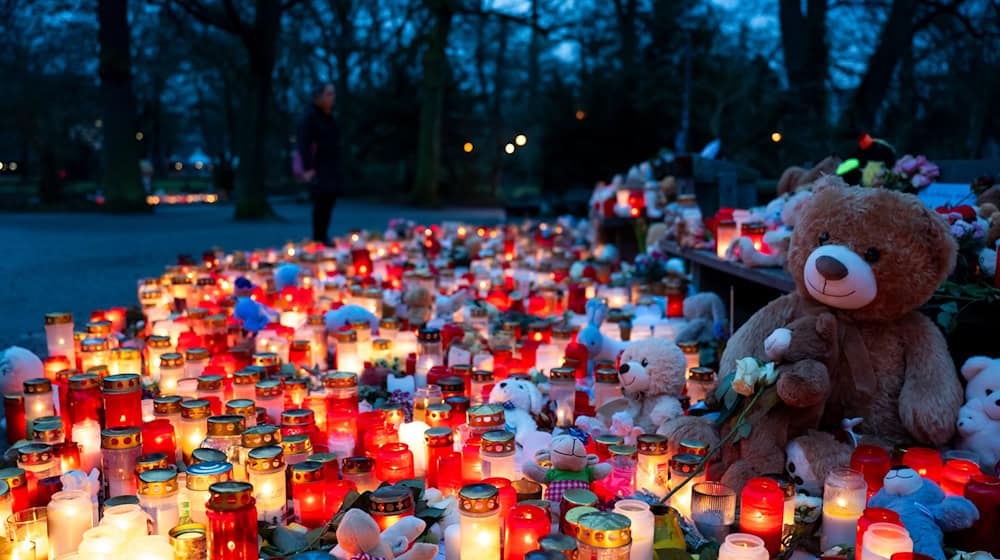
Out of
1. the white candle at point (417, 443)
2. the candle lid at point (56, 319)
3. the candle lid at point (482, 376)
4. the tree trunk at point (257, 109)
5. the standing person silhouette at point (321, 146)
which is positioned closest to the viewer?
the white candle at point (417, 443)

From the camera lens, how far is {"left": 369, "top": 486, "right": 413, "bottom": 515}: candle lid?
6.89ft

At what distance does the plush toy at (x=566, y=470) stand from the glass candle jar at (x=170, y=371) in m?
1.70

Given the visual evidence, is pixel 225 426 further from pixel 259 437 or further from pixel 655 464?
pixel 655 464

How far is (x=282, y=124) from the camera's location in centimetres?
2747

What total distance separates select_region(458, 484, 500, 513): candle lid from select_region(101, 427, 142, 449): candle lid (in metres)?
1.16

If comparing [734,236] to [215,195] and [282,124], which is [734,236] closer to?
[215,195]

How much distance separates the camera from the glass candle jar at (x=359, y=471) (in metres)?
2.43

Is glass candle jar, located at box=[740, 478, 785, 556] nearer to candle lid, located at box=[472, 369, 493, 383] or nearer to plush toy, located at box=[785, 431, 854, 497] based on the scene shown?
plush toy, located at box=[785, 431, 854, 497]

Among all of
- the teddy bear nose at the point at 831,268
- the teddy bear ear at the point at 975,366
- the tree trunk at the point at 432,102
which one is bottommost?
the teddy bear ear at the point at 975,366

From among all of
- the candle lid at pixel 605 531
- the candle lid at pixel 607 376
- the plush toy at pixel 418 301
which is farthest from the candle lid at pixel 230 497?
the plush toy at pixel 418 301

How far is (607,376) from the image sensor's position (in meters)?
3.23

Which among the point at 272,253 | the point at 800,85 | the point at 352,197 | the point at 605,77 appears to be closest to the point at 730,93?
the point at 800,85

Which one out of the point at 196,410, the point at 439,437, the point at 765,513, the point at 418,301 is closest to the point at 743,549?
the point at 765,513

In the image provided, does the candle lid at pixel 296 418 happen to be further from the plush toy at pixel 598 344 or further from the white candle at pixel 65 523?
the plush toy at pixel 598 344
